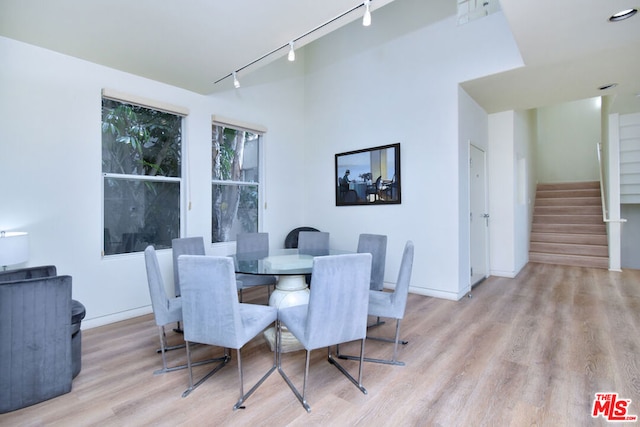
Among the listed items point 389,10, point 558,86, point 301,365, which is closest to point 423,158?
point 558,86

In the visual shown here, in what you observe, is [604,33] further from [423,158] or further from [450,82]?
[423,158]

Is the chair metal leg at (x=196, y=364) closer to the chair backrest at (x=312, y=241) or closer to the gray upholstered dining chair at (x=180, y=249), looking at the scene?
the gray upholstered dining chair at (x=180, y=249)

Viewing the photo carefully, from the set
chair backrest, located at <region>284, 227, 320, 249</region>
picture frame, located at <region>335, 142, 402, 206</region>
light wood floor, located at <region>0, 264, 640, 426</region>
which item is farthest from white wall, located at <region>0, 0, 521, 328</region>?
light wood floor, located at <region>0, 264, 640, 426</region>

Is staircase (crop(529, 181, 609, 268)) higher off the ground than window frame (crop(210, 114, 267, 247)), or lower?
lower

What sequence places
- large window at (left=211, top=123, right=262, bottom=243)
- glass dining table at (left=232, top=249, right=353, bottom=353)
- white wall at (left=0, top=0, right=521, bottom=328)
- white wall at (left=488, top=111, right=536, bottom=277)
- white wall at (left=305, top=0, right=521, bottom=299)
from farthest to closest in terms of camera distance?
1. white wall at (left=488, top=111, right=536, bottom=277)
2. large window at (left=211, top=123, right=262, bottom=243)
3. white wall at (left=305, top=0, right=521, bottom=299)
4. white wall at (left=0, top=0, right=521, bottom=328)
5. glass dining table at (left=232, top=249, right=353, bottom=353)

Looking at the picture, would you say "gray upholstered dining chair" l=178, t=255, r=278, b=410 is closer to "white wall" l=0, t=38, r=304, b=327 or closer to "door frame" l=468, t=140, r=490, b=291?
"white wall" l=0, t=38, r=304, b=327

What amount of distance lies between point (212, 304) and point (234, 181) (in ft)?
9.16

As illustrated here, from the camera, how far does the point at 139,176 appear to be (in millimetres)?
3311

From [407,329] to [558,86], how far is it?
3402 millimetres

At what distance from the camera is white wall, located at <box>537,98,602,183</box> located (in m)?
8.04

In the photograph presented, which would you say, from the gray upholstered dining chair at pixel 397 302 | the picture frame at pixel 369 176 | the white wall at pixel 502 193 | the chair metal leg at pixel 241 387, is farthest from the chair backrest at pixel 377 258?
the white wall at pixel 502 193

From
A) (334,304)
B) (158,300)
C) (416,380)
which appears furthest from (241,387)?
(416,380)

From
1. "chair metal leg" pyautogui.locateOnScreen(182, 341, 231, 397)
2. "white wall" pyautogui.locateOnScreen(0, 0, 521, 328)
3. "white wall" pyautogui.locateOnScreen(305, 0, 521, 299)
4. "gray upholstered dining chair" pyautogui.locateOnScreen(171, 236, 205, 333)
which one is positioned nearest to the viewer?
"chair metal leg" pyautogui.locateOnScreen(182, 341, 231, 397)

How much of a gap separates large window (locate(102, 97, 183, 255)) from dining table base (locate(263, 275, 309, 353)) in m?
1.76
